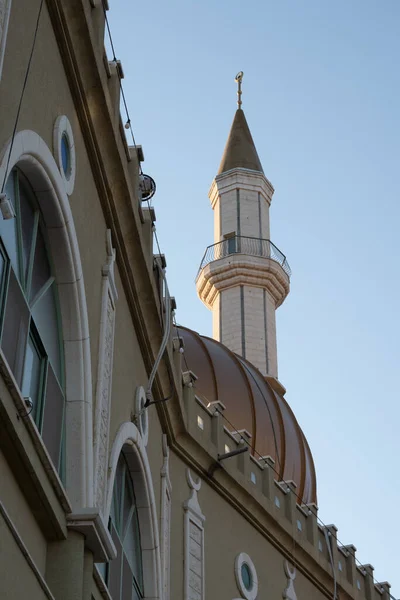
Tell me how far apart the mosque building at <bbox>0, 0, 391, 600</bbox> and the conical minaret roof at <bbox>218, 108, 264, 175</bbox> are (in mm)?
16857

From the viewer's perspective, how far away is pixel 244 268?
3578 centimetres

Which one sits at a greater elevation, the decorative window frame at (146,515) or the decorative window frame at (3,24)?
the decorative window frame at (3,24)

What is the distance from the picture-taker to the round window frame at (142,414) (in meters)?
15.3

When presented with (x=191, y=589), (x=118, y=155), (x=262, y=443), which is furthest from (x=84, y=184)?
(x=262, y=443)

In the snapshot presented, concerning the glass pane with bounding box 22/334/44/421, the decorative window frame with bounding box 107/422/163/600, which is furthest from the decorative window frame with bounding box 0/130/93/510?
the decorative window frame with bounding box 107/422/163/600

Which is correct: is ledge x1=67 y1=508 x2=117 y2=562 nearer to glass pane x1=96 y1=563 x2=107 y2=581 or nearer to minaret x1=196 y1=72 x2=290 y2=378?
glass pane x1=96 y1=563 x2=107 y2=581

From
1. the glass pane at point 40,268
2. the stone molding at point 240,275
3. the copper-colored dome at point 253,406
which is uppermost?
the stone molding at point 240,275

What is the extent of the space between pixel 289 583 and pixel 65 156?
11562 millimetres

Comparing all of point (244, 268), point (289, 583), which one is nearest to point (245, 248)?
point (244, 268)

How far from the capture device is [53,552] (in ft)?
36.2

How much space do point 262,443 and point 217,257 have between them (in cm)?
945

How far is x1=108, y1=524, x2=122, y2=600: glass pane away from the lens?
45.7 ft

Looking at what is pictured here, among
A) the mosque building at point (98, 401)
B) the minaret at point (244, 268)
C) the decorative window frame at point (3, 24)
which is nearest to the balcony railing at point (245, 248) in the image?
the minaret at point (244, 268)

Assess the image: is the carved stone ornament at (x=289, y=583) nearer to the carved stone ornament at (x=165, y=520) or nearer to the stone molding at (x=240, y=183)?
the carved stone ornament at (x=165, y=520)
